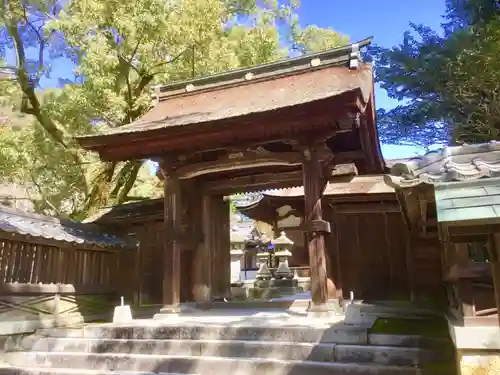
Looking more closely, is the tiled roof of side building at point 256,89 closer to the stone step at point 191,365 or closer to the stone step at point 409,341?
the stone step at point 409,341

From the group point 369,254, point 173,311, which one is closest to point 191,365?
point 173,311

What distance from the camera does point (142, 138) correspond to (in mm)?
8742

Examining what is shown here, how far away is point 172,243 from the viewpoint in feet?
29.8

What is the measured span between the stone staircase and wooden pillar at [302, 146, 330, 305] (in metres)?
0.83

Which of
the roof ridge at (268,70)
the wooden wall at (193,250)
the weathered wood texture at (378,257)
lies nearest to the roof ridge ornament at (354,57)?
the roof ridge at (268,70)

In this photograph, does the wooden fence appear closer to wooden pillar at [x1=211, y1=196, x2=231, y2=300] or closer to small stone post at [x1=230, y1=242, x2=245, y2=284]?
wooden pillar at [x1=211, y1=196, x2=231, y2=300]

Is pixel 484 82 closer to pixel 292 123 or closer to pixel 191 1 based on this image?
pixel 292 123

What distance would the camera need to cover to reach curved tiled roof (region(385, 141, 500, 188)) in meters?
3.57

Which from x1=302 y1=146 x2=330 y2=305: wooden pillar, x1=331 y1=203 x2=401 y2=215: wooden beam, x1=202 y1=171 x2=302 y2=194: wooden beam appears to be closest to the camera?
x1=302 y1=146 x2=330 y2=305: wooden pillar

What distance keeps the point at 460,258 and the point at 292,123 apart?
413 centimetres

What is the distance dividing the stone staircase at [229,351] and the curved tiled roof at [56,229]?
191 cm

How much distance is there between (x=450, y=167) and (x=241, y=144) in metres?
5.54

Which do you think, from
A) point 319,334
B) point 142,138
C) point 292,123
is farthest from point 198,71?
point 319,334

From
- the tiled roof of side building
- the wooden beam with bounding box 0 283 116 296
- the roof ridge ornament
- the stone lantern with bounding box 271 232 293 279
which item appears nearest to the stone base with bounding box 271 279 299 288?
the stone lantern with bounding box 271 232 293 279
